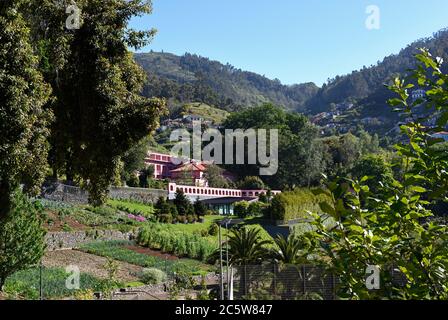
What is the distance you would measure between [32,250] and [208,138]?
209 ft

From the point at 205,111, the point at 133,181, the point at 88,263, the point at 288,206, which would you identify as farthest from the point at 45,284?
the point at 205,111

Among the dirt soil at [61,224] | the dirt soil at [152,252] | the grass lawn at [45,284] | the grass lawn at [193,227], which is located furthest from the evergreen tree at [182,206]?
the grass lawn at [45,284]

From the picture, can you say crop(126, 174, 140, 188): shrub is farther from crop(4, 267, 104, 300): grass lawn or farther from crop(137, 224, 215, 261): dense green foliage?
crop(4, 267, 104, 300): grass lawn

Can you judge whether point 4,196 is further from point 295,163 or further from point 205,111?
point 205,111

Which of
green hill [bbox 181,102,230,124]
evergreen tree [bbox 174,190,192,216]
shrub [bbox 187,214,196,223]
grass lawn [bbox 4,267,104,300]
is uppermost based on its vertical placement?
green hill [bbox 181,102,230,124]

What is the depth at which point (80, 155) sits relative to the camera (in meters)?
12.1

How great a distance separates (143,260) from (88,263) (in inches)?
131

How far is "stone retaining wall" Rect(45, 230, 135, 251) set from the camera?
28109 millimetres

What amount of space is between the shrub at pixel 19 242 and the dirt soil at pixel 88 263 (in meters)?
5.76

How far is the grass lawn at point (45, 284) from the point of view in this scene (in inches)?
727

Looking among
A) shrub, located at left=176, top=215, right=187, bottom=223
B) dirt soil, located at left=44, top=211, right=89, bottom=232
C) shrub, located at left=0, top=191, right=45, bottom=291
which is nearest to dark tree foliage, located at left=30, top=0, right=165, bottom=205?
shrub, located at left=0, top=191, right=45, bottom=291

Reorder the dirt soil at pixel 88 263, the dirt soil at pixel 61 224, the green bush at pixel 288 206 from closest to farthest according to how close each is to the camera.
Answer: the dirt soil at pixel 88 263 < the dirt soil at pixel 61 224 < the green bush at pixel 288 206

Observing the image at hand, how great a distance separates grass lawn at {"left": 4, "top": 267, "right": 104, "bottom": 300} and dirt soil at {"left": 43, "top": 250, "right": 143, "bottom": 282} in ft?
4.40

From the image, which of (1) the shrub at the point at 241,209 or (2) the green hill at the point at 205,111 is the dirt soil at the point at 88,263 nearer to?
(1) the shrub at the point at 241,209
